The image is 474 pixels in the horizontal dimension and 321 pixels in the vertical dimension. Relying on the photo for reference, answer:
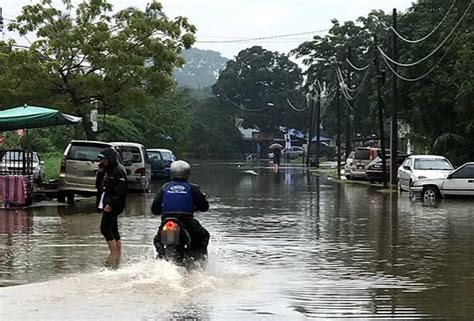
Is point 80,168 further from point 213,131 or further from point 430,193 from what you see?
point 213,131

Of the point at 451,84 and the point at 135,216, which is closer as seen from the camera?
the point at 135,216

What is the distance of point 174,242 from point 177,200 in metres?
0.66

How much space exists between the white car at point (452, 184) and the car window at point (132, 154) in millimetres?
9697

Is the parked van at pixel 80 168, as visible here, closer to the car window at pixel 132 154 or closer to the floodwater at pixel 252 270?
the floodwater at pixel 252 270

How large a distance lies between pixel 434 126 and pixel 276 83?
215 ft

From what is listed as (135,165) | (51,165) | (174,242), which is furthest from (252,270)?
(51,165)

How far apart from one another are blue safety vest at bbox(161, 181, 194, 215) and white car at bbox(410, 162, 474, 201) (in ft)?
61.0

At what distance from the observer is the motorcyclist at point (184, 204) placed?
35.6 ft

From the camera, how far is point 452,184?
27953 mm

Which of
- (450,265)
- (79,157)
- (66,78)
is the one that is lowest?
(450,265)

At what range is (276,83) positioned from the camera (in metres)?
109

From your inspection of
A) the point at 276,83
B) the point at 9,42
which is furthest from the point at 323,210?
the point at 276,83

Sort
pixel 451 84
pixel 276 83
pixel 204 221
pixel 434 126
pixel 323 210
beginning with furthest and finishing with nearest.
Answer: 1. pixel 276 83
2. pixel 434 126
3. pixel 451 84
4. pixel 323 210
5. pixel 204 221

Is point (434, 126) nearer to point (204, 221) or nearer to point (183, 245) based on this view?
point (204, 221)
